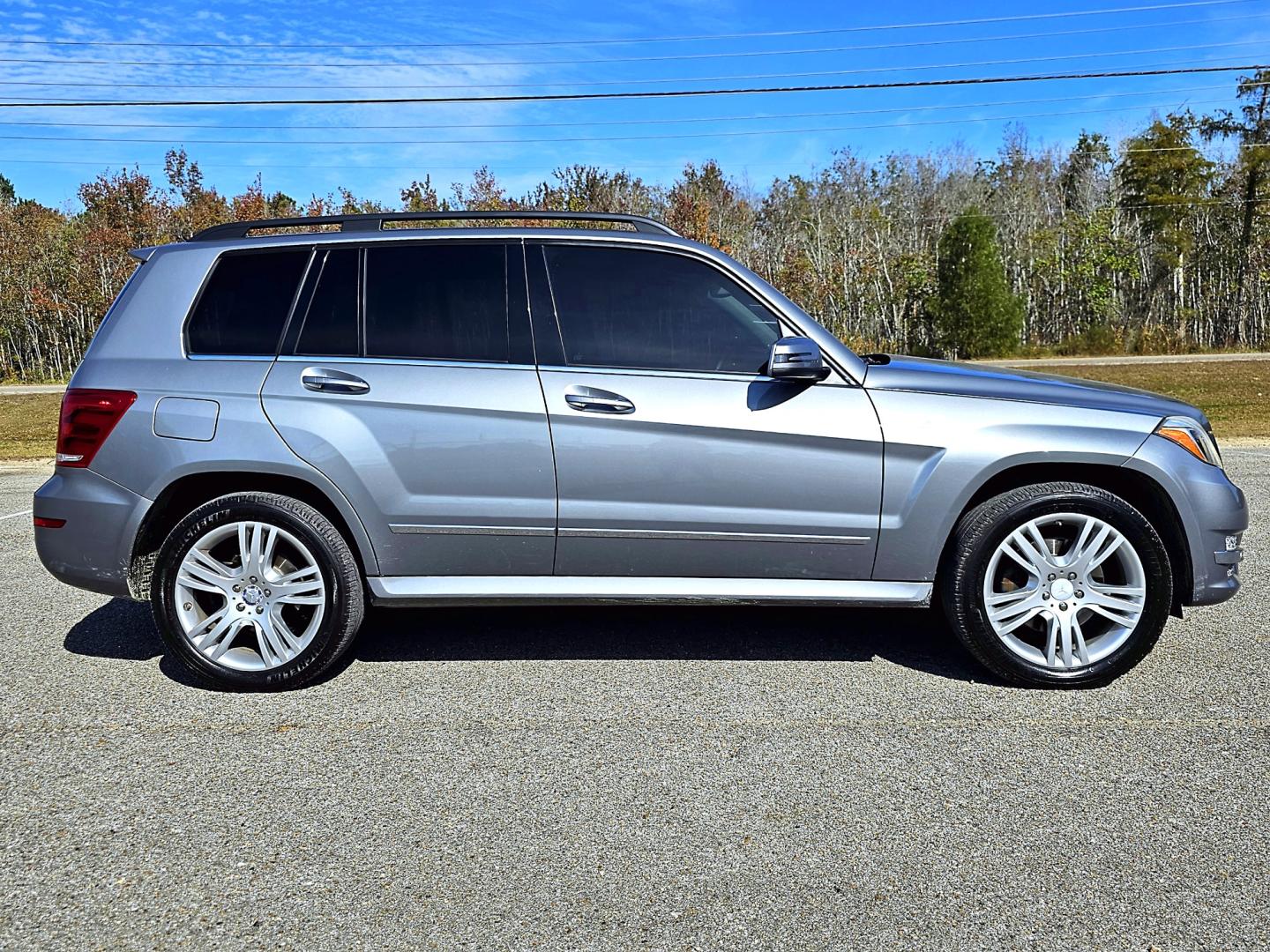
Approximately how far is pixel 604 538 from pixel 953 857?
1.88 meters

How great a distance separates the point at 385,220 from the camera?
4641mm

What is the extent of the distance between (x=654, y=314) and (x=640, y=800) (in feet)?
6.62

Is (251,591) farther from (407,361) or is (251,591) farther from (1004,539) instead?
(1004,539)

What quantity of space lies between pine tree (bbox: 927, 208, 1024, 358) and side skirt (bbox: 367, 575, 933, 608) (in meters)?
24.5

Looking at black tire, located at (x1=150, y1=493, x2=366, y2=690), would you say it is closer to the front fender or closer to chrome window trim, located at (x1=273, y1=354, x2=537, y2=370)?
chrome window trim, located at (x1=273, y1=354, x2=537, y2=370)

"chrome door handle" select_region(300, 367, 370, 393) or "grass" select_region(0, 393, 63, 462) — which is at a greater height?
"chrome door handle" select_region(300, 367, 370, 393)

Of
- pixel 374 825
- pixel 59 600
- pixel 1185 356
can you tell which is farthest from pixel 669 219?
pixel 374 825

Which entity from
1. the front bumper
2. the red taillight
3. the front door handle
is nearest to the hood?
the front bumper

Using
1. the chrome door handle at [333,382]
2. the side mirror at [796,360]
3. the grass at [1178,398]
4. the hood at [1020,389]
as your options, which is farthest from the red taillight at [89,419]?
the grass at [1178,398]

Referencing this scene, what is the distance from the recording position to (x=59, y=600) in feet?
19.5

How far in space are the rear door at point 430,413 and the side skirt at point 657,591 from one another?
0.21 ft

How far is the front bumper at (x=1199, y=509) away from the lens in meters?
4.25

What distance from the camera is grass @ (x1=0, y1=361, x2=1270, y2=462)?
14.1 m

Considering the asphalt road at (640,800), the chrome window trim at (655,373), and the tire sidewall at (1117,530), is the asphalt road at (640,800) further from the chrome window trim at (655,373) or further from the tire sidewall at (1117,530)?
the chrome window trim at (655,373)
